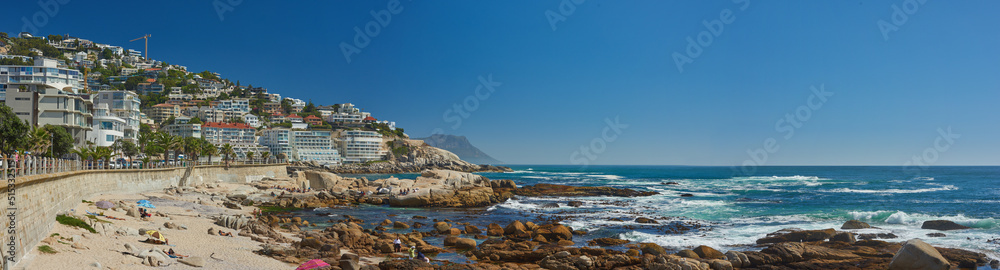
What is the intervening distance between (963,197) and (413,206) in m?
46.8

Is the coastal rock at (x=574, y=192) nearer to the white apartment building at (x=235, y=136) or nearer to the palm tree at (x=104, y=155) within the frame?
the palm tree at (x=104, y=155)

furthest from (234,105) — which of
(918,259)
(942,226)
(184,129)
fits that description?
(918,259)

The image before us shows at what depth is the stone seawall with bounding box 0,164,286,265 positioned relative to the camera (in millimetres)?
12727

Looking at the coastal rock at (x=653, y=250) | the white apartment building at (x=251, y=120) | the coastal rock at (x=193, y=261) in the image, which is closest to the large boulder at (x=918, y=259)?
the coastal rock at (x=653, y=250)

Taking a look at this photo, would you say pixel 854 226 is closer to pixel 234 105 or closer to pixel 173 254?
pixel 173 254

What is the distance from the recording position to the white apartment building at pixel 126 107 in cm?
8206

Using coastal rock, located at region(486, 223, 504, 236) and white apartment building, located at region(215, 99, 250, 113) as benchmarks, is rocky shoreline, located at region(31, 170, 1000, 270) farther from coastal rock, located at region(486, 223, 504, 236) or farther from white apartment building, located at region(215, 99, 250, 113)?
white apartment building, located at region(215, 99, 250, 113)

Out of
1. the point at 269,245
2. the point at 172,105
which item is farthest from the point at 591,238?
the point at 172,105

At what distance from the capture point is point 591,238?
26.0 metres

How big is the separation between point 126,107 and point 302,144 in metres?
80.3

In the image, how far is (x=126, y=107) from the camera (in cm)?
8719

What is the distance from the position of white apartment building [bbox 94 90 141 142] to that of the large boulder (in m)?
89.6

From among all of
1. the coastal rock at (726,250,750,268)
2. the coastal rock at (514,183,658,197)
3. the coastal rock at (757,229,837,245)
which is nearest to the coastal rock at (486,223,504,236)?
the coastal rock at (726,250,750,268)

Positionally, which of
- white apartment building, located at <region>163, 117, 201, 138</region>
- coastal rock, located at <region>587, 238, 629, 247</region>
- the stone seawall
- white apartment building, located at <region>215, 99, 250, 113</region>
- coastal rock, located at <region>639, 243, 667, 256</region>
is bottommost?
coastal rock, located at <region>587, 238, 629, 247</region>
